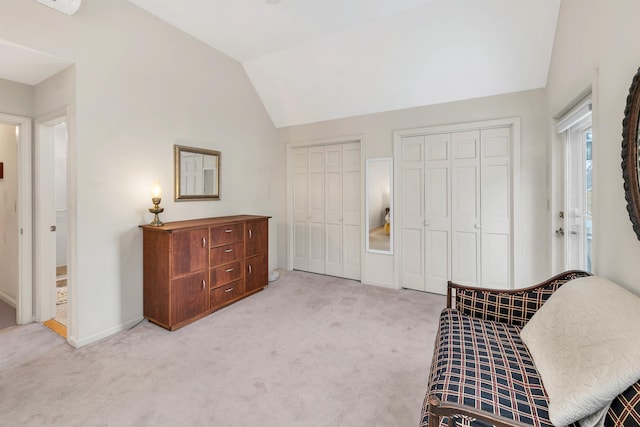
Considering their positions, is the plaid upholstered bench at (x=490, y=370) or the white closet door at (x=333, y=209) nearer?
the plaid upholstered bench at (x=490, y=370)

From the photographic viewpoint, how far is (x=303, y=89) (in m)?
4.06

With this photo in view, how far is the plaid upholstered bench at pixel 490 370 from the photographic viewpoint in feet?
3.27

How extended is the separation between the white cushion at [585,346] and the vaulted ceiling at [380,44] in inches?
96.2

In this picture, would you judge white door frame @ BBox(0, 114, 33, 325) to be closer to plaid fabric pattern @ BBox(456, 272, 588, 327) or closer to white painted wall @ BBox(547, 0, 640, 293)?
plaid fabric pattern @ BBox(456, 272, 588, 327)

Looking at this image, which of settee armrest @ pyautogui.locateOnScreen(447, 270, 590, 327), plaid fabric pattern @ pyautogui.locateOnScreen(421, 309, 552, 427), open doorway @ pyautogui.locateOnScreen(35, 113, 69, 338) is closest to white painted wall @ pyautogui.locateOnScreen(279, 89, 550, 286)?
settee armrest @ pyautogui.locateOnScreen(447, 270, 590, 327)

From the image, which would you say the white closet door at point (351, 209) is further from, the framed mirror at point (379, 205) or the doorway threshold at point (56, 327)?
the doorway threshold at point (56, 327)

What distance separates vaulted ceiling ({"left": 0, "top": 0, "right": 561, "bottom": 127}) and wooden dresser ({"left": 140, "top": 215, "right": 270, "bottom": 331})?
1.70 m

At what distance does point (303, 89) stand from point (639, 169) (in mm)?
3559

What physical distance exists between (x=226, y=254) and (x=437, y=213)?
8.60 ft

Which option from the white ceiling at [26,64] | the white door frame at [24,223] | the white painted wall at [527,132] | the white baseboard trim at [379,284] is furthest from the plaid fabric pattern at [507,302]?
the white door frame at [24,223]

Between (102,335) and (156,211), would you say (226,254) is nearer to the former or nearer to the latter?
(156,211)

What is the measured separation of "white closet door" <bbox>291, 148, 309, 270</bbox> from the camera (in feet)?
15.4

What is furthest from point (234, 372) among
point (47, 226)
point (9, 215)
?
point (9, 215)

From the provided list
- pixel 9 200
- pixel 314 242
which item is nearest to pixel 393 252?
pixel 314 242
